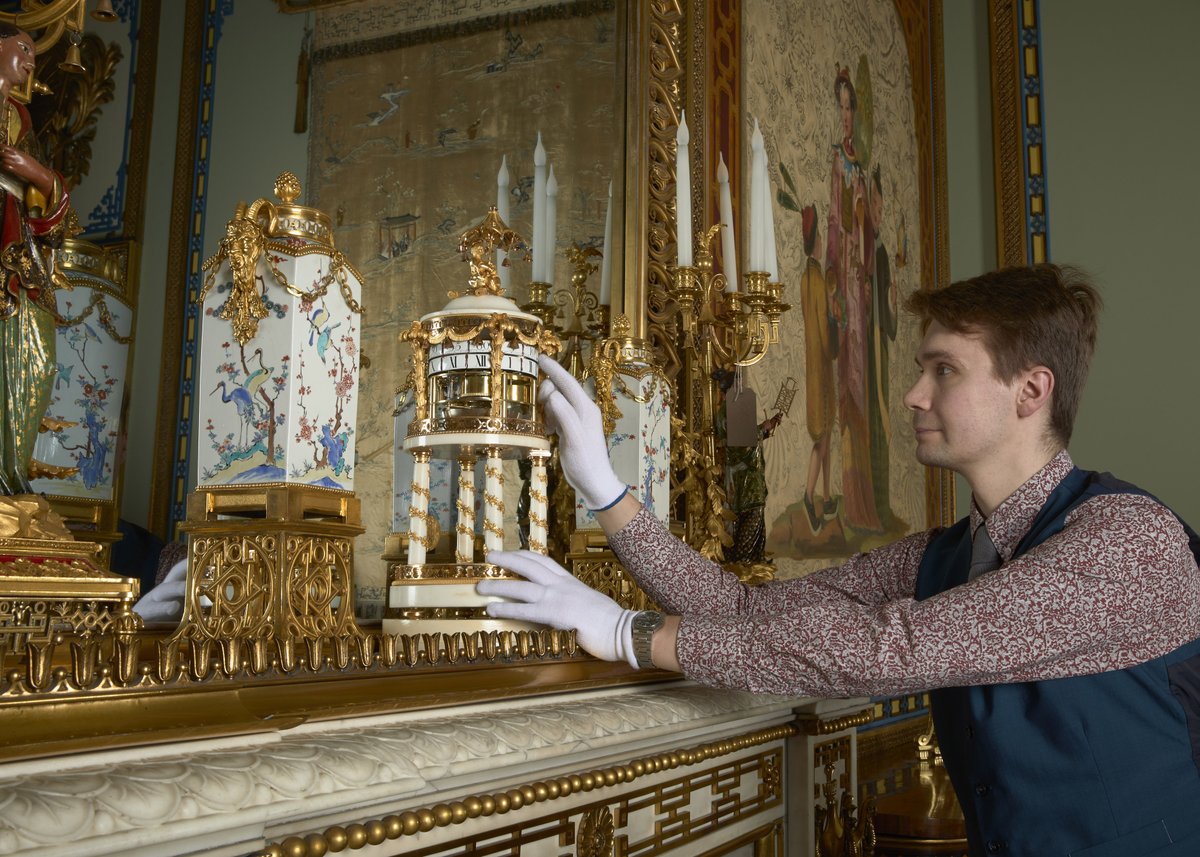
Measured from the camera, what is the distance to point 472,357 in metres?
2.04

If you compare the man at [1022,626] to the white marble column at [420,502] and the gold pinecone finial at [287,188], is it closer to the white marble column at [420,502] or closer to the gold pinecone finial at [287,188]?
the white marble column at [420,502]

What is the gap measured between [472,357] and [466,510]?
297 millimetres

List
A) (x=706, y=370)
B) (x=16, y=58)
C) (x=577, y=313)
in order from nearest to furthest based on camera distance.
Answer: (x=16, y=58) < (x=577, y=313) < (x=706, y=370)

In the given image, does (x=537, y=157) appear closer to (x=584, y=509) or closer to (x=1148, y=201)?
(x=584, y=509)

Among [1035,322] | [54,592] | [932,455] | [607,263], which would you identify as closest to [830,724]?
[932,455]

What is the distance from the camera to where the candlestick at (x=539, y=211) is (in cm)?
279

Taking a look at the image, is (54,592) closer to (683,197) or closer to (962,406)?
(962,406)

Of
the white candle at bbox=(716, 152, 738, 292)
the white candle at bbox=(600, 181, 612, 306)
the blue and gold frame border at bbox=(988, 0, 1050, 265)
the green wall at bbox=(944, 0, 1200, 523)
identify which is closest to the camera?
the white candle at bbox=(600, 181, 612, 306)

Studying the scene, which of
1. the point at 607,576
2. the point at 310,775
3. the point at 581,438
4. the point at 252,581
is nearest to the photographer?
the point at 310,775

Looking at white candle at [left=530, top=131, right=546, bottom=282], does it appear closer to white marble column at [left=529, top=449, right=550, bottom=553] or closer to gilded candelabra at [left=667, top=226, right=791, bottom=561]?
gilded candelabra at [left=667, top=226, right=791, bottom=561]

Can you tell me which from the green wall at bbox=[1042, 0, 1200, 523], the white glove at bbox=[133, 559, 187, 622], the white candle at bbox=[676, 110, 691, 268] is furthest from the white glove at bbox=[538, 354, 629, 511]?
the green wall at bbox=[1042, 0, 1200, 523]

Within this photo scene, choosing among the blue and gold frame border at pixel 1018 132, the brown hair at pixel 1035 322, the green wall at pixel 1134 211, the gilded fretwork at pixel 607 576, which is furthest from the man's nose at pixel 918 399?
the blue and gold frame border at pixel 1018 132

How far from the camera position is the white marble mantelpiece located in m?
0.91

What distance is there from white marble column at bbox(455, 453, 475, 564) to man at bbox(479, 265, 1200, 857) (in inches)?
6.6
